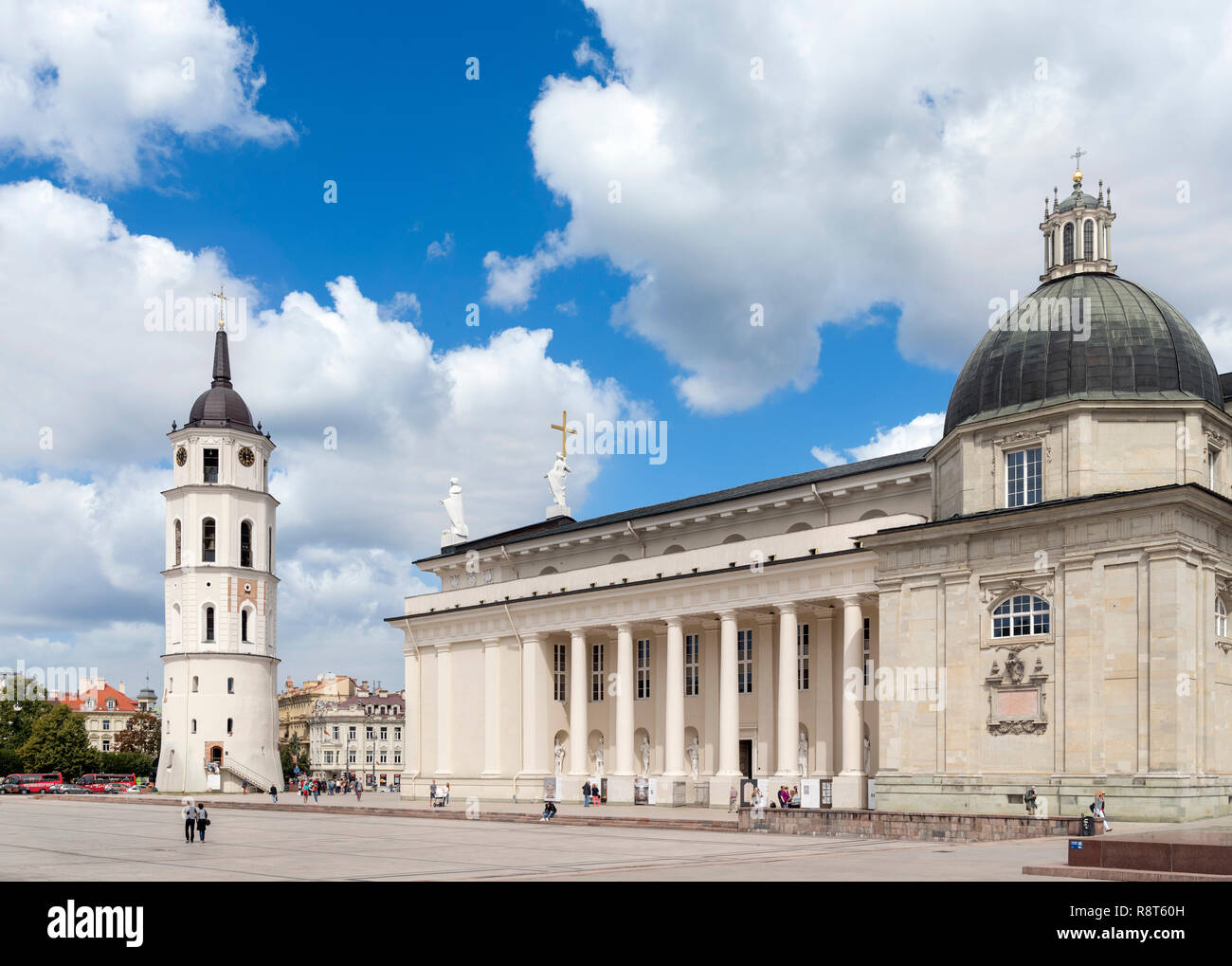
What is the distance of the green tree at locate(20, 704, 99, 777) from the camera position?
11706 centimetres

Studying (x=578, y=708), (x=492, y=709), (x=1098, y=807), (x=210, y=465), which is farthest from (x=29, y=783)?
(x=1098, y=807)

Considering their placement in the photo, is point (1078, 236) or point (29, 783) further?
point (29, 783)

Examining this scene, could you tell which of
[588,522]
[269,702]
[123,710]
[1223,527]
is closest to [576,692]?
[588,522]

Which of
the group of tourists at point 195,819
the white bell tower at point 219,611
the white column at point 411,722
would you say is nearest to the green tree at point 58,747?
the white bell tower at point 219,611

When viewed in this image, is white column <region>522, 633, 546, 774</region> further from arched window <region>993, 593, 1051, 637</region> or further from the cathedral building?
arched window <region>993, 593, 1051, 637</region>

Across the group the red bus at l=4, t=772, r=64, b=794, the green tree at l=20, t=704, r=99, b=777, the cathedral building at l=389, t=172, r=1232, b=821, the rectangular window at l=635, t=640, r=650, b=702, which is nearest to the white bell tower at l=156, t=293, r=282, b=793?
the red bus at l=4, t=772, r=64, b=794

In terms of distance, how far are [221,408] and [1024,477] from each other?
233 feet

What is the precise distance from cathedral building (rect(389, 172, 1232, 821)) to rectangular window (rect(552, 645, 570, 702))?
631 cm

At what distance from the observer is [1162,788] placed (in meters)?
36.9

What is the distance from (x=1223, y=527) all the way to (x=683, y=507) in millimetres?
28076

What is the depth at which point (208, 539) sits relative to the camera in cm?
9644

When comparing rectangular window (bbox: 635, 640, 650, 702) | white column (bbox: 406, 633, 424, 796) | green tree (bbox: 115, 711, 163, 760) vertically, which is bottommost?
green tree (bbox: 115, 711, 163, 760)

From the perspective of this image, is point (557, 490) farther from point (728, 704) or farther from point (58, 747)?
point (58, 747)

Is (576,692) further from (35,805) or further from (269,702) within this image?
(269,702)
